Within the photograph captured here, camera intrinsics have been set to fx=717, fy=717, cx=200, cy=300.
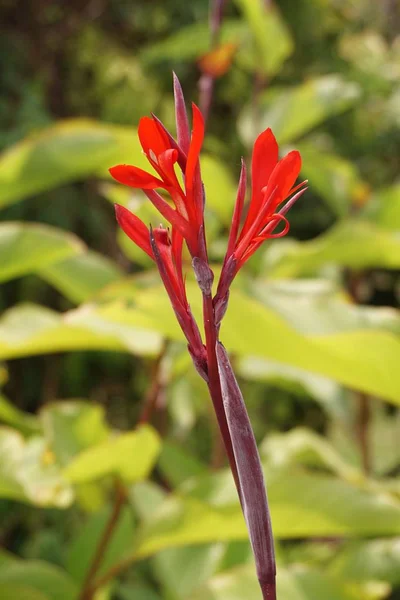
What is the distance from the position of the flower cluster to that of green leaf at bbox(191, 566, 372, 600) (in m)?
0.39

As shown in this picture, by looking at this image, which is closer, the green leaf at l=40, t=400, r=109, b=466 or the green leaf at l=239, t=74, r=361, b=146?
the green leaf at l=40, t=400, r=109, b=466

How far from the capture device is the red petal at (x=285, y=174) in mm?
194

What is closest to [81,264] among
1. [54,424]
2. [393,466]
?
[54,424]

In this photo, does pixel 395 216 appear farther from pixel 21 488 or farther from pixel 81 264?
pixel 21 488

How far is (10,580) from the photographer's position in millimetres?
594

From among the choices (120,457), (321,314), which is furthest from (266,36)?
(120,457)

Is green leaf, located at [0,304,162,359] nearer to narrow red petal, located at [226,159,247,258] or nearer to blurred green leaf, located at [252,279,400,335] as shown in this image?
blurred green leaf, located at [252,279,400,335]

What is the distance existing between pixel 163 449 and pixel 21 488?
1.10 ft

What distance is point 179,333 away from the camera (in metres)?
0.52

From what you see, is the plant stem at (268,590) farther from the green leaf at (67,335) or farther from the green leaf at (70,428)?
the green leaf at (70,428)

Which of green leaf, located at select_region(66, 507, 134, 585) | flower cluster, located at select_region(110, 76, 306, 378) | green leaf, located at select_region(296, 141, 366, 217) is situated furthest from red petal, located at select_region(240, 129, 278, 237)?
green leaf, located at select_region(296, 141, 366, 217)

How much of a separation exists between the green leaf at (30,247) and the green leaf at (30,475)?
0.50ft

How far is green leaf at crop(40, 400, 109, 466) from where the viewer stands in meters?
0.69

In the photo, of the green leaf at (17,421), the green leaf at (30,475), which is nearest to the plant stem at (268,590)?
the green leaf at (30,475)
